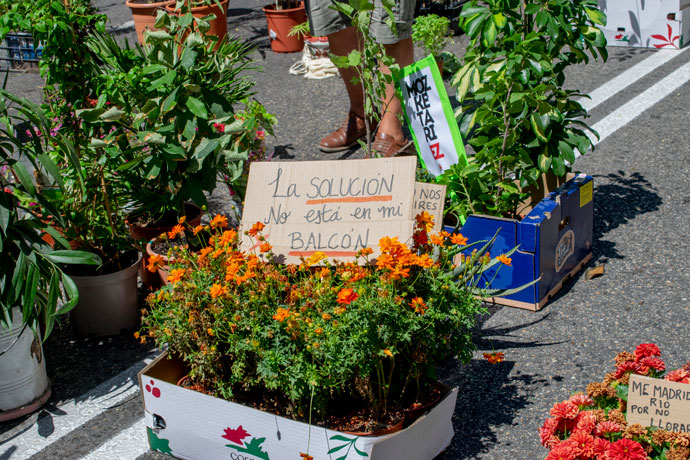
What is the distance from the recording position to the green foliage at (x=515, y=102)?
298 centimetres

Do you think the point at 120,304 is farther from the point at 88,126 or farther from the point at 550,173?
the point at 550,173

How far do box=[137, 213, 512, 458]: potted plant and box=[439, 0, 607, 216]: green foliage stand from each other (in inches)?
27.9

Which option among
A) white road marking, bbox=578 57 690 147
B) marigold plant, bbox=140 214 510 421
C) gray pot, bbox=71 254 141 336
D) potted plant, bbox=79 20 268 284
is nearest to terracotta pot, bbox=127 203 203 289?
potted plant, bbox=79 20 268 284

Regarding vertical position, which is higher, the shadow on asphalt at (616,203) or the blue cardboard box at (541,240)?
the blue cardboard box at (541,240)

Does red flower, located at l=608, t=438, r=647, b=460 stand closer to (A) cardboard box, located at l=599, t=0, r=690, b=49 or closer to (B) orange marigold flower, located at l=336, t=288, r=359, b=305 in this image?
(B) orange marigold flower, located at l=336, t=288, r=359, b=305

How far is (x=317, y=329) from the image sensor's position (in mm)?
2068

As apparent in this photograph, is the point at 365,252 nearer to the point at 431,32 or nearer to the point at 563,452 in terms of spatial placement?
the point at 563,452

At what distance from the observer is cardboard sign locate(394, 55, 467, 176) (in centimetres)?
328

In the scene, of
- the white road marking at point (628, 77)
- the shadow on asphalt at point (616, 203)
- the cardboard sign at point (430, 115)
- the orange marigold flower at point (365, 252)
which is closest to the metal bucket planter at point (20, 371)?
the orange marigold flower at point (365, 252)

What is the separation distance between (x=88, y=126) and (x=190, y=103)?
499 mm

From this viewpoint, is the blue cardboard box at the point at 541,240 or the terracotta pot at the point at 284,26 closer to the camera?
the blue cardboard box at the point at 541,240

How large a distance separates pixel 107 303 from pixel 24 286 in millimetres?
631

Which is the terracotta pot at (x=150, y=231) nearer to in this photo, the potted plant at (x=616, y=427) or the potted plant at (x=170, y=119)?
the potted plant at (x=170, y=119)

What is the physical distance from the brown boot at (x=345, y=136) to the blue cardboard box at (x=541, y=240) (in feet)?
5.49
